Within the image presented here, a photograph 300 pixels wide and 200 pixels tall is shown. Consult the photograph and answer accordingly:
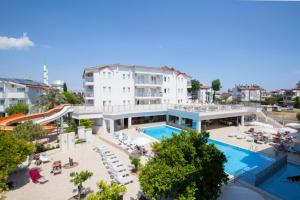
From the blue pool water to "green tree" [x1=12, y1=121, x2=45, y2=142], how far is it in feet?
60.4

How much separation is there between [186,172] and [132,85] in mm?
30126

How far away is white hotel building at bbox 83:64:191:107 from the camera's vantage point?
32.5 metres

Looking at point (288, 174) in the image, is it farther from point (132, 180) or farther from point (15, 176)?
point (15, 176)

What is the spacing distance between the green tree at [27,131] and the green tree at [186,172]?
46.3 feet

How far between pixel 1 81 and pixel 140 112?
112 feet

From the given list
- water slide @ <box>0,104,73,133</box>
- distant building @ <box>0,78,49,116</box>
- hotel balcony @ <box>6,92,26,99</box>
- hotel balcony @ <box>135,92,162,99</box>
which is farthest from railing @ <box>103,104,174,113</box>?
distant building @ <box>0,78,49,116</box>

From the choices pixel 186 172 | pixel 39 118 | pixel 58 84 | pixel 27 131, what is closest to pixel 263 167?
pixel 186 172

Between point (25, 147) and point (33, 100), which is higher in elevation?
point (33, 100)

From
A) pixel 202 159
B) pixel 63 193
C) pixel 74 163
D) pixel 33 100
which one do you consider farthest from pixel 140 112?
pixel 33 100

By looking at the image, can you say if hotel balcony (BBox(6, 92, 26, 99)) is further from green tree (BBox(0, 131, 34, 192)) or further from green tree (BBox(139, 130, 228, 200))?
green tree (BBox(139, 130, 228, 200))

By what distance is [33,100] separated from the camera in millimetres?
44375

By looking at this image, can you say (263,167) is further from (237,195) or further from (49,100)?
(49,100)

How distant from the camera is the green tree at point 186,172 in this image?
730cm

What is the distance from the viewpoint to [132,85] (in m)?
36.3
